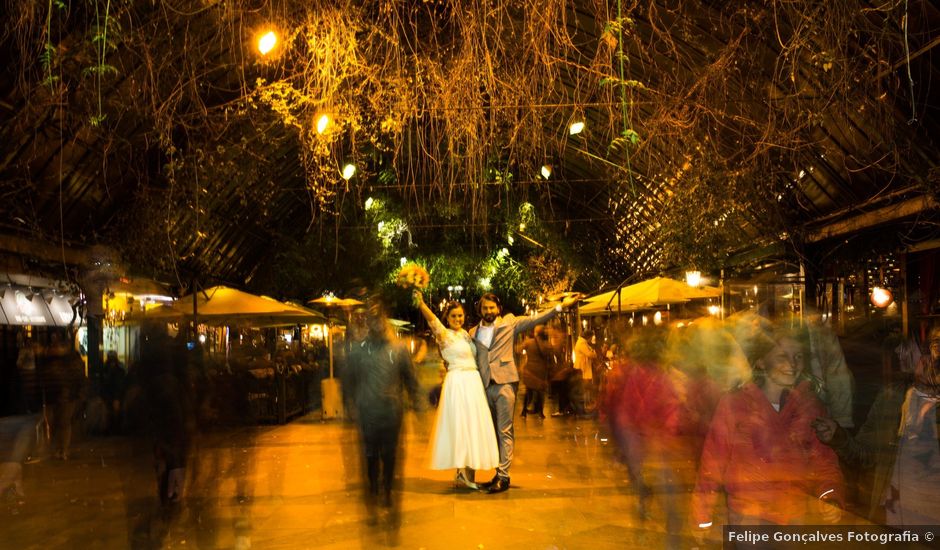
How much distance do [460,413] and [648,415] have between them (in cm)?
206

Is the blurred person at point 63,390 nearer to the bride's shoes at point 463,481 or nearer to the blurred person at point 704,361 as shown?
the bride's shoes at point 463,481

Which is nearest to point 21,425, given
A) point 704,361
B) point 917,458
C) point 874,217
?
point 704,361

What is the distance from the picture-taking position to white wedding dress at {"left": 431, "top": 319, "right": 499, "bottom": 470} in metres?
8.82

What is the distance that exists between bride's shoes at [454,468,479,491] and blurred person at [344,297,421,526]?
1.23 meters

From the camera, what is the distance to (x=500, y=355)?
9359 mm

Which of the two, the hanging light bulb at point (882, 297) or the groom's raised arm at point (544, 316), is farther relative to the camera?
the hanging light bulb at point (882, 297)

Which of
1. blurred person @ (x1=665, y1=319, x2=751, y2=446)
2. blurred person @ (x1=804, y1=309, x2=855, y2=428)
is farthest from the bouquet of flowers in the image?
blurred person @ (x1=804, y1=309, x2=855, y2=428)

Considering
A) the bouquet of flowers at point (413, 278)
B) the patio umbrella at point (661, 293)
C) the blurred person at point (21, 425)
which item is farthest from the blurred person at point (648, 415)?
the patio umbrella at point (661, 293)

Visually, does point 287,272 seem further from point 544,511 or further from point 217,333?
point 544,511

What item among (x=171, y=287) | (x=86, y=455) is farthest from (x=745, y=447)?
(x=171, y=287)

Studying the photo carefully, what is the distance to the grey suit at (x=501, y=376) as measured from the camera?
9.21 metres

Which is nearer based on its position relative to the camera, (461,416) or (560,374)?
(461,416)

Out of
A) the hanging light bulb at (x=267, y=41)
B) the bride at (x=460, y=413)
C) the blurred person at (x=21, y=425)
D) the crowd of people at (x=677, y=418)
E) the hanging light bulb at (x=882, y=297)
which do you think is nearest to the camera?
the crowd of people at (x=677, y=418)

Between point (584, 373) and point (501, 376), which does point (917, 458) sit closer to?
point (501, 376)
